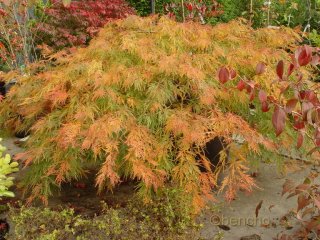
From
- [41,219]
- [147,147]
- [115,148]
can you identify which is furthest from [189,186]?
[41,219]

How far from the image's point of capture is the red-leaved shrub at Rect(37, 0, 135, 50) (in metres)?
5.88

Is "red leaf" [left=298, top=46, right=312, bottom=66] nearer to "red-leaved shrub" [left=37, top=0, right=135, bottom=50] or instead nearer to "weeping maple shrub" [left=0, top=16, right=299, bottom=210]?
"weeping maple shrub" [left=0, top=16, right=299, bottom=210]

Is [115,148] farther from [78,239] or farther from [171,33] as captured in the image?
[171,33]

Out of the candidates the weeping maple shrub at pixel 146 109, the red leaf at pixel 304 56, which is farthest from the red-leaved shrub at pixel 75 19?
the red leaf at pixel 304 56

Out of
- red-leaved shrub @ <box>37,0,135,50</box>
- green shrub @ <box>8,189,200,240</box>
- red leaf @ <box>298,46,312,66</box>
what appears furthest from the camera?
red-leaved shrub @ <box>37,0,135,50</box>

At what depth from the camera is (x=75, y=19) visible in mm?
5977

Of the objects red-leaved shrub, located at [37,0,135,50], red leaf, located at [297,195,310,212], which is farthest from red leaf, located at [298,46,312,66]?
red-leaved shrub, located at [37,0,135,50]

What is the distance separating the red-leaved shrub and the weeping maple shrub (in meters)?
2.77

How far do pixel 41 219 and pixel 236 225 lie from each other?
4.43 ft

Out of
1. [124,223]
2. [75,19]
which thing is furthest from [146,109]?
[75,19]

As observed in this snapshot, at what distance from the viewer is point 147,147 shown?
8.01ft

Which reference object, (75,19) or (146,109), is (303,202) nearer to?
(146,109)

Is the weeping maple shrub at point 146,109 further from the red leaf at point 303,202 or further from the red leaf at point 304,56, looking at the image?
the red leaf at point 304,56

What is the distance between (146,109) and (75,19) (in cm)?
374
